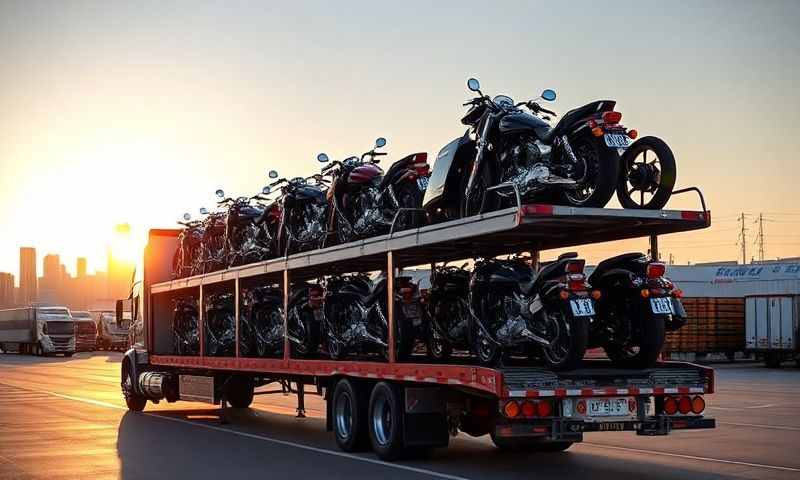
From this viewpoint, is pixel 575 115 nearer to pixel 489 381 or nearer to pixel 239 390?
pixel 489 381

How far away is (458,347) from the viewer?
45.4 ft

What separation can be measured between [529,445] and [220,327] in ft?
24.3

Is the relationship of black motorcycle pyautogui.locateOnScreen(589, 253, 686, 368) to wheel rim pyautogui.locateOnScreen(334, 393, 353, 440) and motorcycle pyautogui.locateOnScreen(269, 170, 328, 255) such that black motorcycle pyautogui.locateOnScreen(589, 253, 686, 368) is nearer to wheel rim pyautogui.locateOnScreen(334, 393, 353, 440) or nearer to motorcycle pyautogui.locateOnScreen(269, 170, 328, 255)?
wheel rim pyautogui.locateOnScreen(334, 393, 353, 440)

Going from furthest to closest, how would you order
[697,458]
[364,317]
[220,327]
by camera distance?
1. [220,327]
2. [364,317]
3. [697,458]

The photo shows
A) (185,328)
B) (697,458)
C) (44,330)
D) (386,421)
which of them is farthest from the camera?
(44,330)

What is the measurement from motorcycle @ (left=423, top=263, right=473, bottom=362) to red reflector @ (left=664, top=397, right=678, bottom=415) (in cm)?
244

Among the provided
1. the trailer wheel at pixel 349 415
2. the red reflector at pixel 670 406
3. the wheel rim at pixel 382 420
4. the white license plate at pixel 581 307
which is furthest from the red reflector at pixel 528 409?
the trailer wheel at pixel 349 415

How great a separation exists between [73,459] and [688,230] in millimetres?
7596

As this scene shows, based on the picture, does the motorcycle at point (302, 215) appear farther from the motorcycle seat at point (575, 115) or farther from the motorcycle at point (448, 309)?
the motorcycle seat at point (575, 115)

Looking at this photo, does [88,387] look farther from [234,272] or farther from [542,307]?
[542,307]

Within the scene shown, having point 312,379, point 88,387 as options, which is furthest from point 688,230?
point 88,387

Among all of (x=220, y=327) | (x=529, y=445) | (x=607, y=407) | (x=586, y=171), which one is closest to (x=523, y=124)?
(x=586, y=171)

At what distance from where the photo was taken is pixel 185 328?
21.9 meters

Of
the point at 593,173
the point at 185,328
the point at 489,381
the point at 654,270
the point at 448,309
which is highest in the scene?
the point at 593,173
